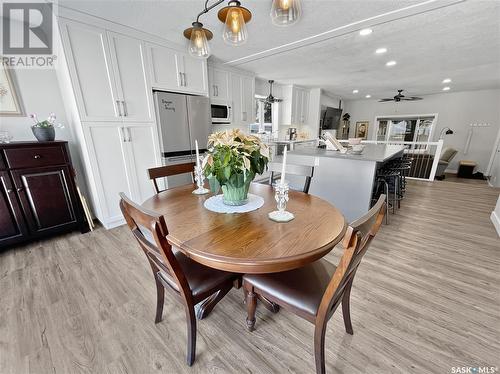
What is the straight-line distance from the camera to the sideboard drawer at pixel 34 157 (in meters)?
2.00

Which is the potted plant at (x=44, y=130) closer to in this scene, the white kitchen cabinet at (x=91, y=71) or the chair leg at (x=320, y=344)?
the white kitchen cabinet at (x=91, y=71)

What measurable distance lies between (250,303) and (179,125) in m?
2.44

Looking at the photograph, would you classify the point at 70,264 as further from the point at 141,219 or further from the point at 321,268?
the point at 321,268

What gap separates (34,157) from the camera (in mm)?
2111

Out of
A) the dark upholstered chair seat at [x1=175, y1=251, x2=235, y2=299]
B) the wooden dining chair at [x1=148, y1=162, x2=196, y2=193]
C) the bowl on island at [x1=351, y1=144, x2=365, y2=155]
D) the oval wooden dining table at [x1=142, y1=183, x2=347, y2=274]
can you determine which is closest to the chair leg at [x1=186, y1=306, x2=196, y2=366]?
the dark upholstered chair seat at [x1=175, y1=251, x2=235, y2=299]

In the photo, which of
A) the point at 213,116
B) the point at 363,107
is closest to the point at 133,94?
the point at 213,116

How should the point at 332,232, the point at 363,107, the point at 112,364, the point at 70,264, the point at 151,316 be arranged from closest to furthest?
the point at 332,232 < the point at 112,364 < the point at 151,316 < the point at 70,264 < the point at 363,107

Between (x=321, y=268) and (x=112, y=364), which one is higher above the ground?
(x=321, y=268)

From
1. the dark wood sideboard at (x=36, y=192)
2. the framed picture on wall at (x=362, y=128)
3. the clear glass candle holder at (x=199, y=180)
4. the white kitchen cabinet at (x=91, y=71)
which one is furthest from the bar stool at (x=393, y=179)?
the framed picture on wall at (x=362, y=128)

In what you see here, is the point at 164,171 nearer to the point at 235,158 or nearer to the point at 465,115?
the point at 235,158

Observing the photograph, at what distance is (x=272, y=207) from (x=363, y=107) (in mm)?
9089

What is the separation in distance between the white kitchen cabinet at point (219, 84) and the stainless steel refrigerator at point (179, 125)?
0.52 metres

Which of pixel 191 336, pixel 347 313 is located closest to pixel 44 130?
pixel 191 336

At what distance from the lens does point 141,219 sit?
0.84m
